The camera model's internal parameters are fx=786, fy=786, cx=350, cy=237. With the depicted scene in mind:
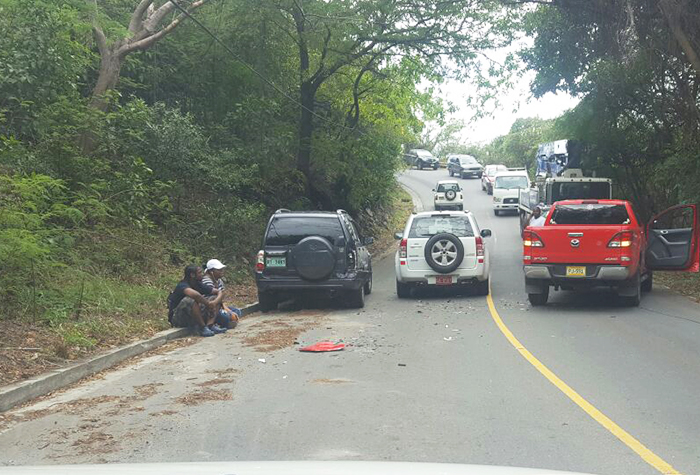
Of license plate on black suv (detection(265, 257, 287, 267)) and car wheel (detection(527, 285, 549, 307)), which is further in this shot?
car wheel (detection(527, 285, 549, 307))

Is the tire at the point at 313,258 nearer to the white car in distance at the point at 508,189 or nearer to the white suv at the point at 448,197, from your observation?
the white car in distance at the point at 508,189

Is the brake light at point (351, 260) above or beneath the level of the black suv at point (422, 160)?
beneath

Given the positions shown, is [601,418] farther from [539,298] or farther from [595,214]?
[595,214]

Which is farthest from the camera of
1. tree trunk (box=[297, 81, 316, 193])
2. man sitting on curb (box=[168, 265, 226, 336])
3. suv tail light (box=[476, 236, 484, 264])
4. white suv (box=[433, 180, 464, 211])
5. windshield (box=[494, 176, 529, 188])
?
white suv (box=[433, 180, 464, 211])

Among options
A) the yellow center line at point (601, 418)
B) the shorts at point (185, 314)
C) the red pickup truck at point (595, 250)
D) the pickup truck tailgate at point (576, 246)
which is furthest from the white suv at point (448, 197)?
the yellow center line at point (601, 418)

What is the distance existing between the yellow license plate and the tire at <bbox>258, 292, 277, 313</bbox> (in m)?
5.67

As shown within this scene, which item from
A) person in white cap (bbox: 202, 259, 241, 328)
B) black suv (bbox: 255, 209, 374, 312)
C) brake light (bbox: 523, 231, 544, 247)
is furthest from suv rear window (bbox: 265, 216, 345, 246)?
brake light (bbox: 523, 231, 544, 247)

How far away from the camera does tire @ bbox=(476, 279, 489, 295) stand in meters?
17.2

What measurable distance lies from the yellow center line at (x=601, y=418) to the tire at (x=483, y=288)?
588cm

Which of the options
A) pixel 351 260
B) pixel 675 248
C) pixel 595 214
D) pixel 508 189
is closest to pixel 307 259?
pixel 351 260

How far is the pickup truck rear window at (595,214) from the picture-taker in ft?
48.9

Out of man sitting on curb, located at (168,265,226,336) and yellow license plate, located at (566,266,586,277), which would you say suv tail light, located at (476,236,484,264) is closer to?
yellow license plate, located at (566,266,586,277)

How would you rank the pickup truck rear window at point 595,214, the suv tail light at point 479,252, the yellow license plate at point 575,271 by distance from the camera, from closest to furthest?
the yellow license plate at point 575,271, the pickup truck rear window at point 595,214, the suv tail light at point 479,252

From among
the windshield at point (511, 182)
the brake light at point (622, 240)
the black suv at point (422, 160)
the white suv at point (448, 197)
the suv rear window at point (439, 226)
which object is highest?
the black suv at point (422, 160)
